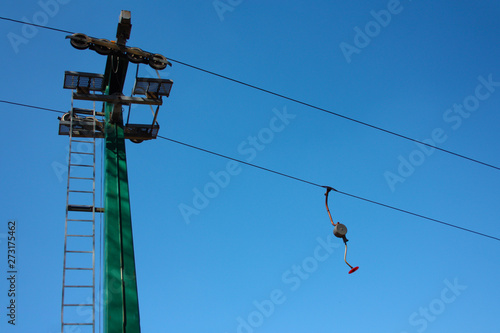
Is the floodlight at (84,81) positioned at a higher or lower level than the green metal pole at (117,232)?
higher

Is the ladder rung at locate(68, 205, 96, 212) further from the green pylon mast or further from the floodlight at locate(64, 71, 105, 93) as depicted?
the floodlight at locate(64, 71, 105, 93)

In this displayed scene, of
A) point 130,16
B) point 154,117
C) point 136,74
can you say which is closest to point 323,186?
point 154,117

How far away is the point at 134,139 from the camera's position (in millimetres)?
9391

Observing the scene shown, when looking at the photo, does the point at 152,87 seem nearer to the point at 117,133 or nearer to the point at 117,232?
the point at 117,133

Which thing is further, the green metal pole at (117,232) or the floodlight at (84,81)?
the floodlight at (84,81)

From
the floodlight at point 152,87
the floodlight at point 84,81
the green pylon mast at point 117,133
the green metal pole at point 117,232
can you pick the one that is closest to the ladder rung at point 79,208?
the green pylon mast at point 117,133

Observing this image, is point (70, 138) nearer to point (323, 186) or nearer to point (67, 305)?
point (67, 305)

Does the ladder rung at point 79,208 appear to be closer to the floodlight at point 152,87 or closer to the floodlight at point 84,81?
the floodlight at point 84,81

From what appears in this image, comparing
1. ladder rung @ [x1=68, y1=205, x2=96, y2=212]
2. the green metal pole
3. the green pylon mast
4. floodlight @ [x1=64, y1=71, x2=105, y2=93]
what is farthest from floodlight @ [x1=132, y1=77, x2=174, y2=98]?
ladder rung @ [x1=68, y1=205, x2=96, y2=212]

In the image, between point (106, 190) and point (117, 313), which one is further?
point (106, 190)

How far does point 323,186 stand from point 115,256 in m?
4.50

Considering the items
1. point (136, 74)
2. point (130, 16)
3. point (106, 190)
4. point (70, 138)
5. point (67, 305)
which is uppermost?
point (130, 16)

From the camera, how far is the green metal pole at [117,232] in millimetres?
6500

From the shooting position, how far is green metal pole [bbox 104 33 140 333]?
650cm
